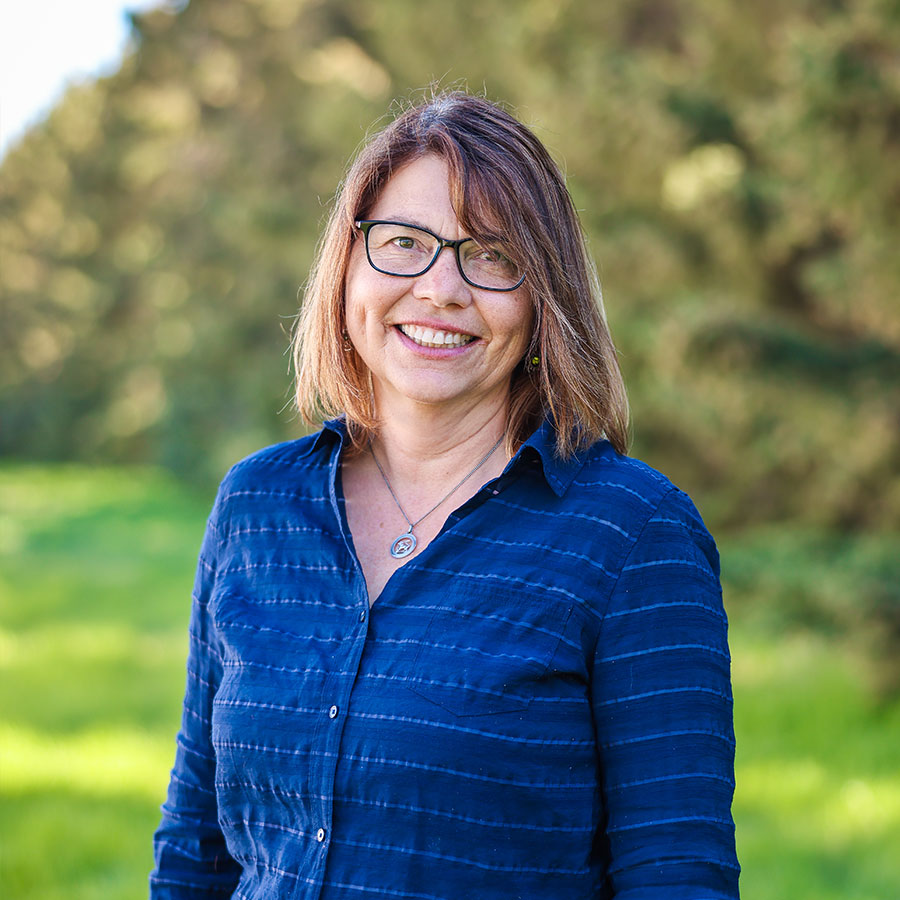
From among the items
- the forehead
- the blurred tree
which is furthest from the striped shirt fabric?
the blurred tree

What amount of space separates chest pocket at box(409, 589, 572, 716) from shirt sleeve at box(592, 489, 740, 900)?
0.28ft

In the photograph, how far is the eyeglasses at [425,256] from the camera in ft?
5.74

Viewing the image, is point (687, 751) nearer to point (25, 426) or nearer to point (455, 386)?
point (455, 386)

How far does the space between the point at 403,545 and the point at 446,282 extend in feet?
1.42

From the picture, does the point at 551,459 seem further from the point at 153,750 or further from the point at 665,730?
the point at 153,750

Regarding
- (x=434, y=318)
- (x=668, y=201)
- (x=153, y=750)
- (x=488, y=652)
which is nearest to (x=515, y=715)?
(x=488, y=652)

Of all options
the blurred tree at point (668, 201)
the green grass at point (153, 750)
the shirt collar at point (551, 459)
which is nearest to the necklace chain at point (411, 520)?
the shirt collar at point (551, 459)

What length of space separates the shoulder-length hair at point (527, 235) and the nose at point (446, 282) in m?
0.06

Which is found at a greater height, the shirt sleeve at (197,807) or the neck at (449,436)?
the neck at (449,436)

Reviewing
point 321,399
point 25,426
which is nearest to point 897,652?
point 321,399

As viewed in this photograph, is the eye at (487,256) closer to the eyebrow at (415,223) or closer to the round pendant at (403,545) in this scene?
the eyebrow at (415,223)

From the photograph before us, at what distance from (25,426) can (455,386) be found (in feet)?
98.8

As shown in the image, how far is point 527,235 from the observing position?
67.9 inches

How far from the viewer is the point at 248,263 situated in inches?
748
